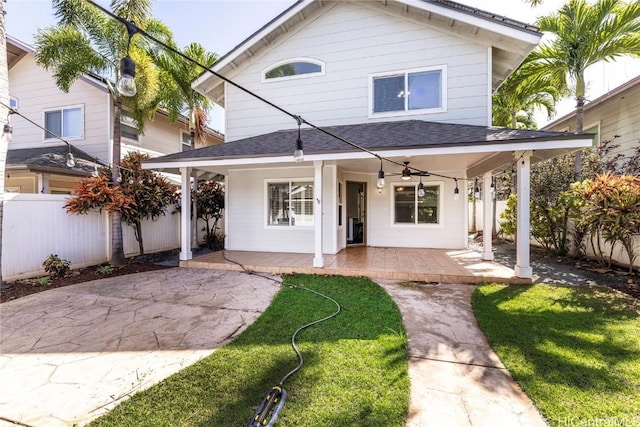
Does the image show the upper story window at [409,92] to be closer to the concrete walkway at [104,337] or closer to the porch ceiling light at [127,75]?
the concrete walkway at [104,337]

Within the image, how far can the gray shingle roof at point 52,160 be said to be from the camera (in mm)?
8258

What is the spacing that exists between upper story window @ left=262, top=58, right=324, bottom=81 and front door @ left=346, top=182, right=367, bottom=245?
3713 millimetres

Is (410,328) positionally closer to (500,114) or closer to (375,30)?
(375,30)

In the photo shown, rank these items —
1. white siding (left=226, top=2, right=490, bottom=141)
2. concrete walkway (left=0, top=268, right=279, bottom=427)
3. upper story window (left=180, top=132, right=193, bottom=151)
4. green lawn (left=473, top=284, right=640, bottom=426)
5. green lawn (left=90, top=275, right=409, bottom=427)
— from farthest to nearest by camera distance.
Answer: upper story window (left=180, top=132, right=193, bottom=151) → white siding (left=226, top=2, right=490, bottom=141) → concrete walkway (left=0, top=268, right=279, bottom=427) → green lawn (left=473, top=284, right=640, bottom=426) → green lawn (left=90, top=275, right=409, bottom=427)

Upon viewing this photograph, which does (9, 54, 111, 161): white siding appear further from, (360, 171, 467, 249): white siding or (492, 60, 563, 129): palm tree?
(492, 60, 563, 129): palm tree

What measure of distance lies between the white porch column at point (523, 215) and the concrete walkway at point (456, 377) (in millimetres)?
2143

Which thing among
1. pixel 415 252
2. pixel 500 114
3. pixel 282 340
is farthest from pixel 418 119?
pixel 500 114

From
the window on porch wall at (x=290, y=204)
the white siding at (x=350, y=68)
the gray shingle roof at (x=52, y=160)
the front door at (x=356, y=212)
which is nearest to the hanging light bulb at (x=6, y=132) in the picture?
the gray shingle roof at (x=52, y=160)

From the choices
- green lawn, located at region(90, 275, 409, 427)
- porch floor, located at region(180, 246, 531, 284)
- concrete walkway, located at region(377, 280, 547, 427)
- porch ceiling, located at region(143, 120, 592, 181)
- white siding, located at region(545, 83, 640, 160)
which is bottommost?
concrete walkway, located at region(377, 280, 547, 427)

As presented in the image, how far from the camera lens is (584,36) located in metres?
7.10

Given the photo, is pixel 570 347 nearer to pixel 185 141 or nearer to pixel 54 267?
pixel 54 267

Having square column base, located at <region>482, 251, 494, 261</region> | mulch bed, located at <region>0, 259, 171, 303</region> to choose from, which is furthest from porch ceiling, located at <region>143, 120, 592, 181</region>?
mulch bed, located at <region>0, 259, 171, 303</region>

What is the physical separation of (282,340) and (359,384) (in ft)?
3.83

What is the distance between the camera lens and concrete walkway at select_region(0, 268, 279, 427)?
2449mm
